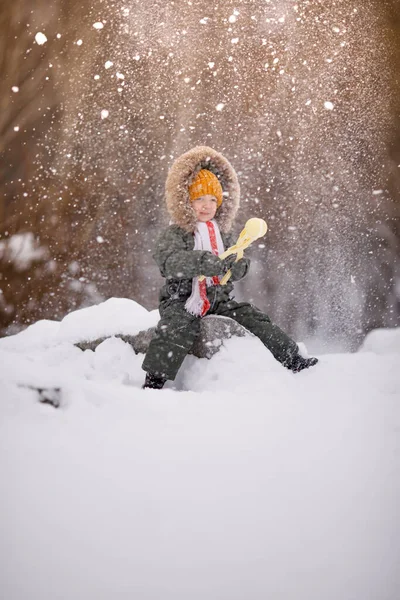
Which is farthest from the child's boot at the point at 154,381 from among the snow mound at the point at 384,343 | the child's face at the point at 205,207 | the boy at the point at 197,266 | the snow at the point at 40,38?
the snow at the point at 40,38

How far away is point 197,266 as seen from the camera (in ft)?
3.12

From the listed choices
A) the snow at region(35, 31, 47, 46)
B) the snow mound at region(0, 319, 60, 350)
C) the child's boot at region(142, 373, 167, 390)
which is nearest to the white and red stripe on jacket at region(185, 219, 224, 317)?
the child's boot at region(142, 373, 167, 390)

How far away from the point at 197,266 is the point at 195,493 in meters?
0.54

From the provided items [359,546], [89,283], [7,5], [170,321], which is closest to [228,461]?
[359,546]

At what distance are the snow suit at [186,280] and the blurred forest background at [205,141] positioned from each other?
72 cm

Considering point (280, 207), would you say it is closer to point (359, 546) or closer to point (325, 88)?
point (325, 88)

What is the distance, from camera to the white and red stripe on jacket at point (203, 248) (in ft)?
3.34

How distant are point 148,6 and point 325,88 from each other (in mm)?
707

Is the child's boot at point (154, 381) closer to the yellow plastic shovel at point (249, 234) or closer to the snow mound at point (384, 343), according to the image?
the yellow plastic shovel at point (249, 234)

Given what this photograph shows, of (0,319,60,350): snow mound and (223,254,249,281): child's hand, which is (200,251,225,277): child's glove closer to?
(223,254,249,281): child's hand

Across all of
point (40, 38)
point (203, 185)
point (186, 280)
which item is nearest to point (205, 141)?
point (40, 38)

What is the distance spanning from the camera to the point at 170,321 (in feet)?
3.21

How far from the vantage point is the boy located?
37.5 inches

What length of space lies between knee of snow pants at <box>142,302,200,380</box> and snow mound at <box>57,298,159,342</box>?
0.17m
